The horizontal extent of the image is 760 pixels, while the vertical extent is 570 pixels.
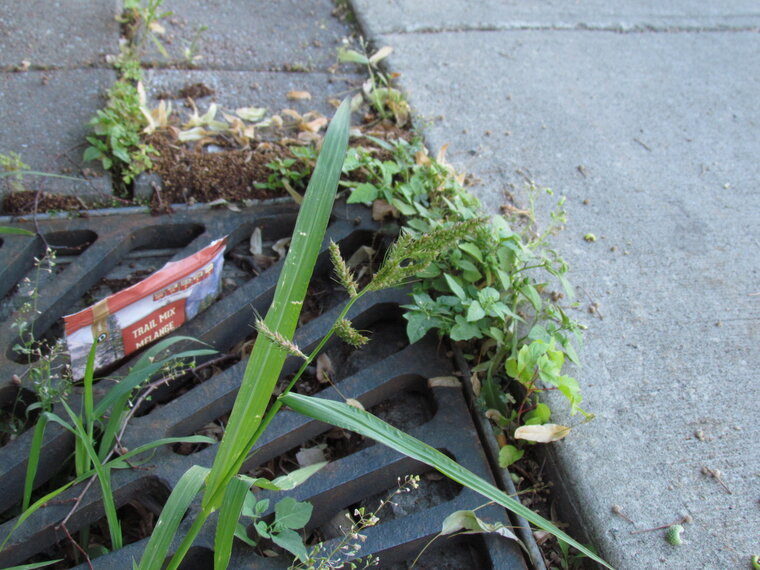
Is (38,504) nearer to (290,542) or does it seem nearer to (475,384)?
(290,542)

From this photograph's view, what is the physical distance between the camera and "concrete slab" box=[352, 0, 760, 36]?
2.82 m

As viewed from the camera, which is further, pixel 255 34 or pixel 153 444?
pixel 255 34

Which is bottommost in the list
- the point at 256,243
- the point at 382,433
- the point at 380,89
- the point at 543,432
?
the point at 543,432

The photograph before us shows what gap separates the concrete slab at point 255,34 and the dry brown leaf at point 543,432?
171 centimetres

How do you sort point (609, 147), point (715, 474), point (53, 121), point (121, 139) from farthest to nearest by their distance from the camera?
point (609, 147) → point (53, 121) → point (121, 139) → point (715, 474)

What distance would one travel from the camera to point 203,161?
2.01 meters

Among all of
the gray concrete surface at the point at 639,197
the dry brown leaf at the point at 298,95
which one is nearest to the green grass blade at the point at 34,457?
the gray concrete surface at the point at 639,197

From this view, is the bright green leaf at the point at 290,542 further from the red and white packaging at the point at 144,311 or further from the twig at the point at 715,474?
the twig at the point at 715,474

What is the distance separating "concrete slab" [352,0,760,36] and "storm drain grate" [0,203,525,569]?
1.30 metres

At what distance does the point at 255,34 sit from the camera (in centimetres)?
267

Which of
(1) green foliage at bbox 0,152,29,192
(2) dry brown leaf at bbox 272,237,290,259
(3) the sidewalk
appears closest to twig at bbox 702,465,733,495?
(3) the sidewalk

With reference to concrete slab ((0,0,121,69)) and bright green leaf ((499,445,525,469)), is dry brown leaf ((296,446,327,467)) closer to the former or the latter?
Result: bright green leaf ((499,445,525,469))

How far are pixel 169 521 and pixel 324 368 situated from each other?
2.27 ft

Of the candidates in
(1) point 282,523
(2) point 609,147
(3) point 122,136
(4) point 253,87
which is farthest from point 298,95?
(1) point 282,523
